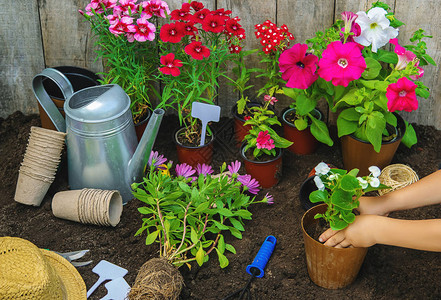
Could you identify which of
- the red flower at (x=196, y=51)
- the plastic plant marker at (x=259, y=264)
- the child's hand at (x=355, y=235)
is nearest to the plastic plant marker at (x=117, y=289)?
the plastic plant marker at (x=259, y=264)

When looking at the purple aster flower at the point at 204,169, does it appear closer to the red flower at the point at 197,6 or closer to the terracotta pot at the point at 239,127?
the terracotta pot at the point at 239,127

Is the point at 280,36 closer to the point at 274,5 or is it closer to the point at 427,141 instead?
the point at 274,5

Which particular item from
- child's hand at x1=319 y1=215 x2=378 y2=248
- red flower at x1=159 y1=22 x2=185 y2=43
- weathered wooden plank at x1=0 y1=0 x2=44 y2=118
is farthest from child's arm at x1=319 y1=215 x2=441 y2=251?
weathered wooden plank at x1=0 y1=0 x2=44 y2=118

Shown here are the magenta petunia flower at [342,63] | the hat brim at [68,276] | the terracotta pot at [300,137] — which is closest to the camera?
the hat brim at [68,276]

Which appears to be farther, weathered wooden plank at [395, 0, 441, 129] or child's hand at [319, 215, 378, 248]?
weathered wooden plank at [395, 0, 441, 129]

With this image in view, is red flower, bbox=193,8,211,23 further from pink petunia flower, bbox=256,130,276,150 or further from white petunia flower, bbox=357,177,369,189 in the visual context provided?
white petunia flower, bbox=357,177,369,189

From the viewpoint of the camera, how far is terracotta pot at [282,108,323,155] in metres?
2.13

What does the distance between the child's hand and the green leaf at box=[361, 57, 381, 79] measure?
708mm

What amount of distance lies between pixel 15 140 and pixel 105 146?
2.30 ft

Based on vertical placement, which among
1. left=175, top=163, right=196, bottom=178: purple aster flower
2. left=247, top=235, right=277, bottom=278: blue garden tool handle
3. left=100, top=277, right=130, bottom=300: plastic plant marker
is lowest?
left=100, top=277, right=130, bottom=300: plastic plant marker

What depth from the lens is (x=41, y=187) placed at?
1925mm

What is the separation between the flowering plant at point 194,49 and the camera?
1.90 m

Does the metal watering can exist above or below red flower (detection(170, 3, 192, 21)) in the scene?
below

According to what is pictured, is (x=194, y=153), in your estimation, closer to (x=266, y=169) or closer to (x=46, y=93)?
(x=266, y=169)
